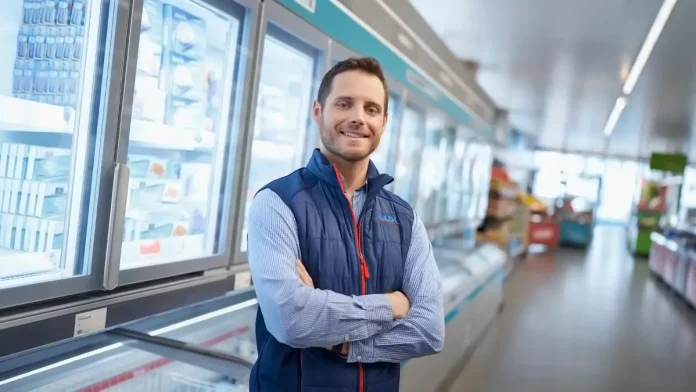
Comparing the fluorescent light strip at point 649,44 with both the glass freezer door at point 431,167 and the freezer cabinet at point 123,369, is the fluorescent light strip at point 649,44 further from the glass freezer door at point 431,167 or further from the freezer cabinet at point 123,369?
the freezer cabinet at point 123,369

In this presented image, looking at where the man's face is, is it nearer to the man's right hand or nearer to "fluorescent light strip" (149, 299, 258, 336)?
the man's right hand

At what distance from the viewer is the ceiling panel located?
7.16 meters

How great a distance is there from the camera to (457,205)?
788 cm

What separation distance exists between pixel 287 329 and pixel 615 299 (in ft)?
30.8

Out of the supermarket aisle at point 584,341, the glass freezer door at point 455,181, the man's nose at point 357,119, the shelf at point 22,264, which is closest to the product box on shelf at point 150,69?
the shelf at point 22,264

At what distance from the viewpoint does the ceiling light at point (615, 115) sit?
13.7 meters

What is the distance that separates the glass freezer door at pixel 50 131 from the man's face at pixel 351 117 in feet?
2.30

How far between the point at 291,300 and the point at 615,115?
16725 millimetres

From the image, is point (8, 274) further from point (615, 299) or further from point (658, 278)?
point (658, 278)

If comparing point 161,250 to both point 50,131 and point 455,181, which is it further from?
point 455,181

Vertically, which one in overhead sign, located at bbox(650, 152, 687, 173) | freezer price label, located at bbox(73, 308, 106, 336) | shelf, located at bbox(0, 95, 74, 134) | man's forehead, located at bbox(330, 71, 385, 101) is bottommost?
freezer price label, located at bbox(73, 308, 106, 336)

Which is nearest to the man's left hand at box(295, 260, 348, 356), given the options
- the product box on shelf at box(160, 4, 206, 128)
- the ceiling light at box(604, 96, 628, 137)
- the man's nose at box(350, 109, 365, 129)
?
the man's nose at box(350, 109, 365, 129)

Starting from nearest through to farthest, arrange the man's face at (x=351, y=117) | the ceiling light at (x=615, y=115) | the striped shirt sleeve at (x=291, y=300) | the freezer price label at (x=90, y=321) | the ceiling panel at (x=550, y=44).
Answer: the striped shirt sleeve at (x=291, y=300), the man's face at (x=351, y=117), the freezer price label at (x=90, y=321), the ceiling panel at (x=550, y=44), the ceiling light at (x=615, y=115)

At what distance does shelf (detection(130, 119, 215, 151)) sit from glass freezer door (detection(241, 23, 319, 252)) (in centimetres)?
32
